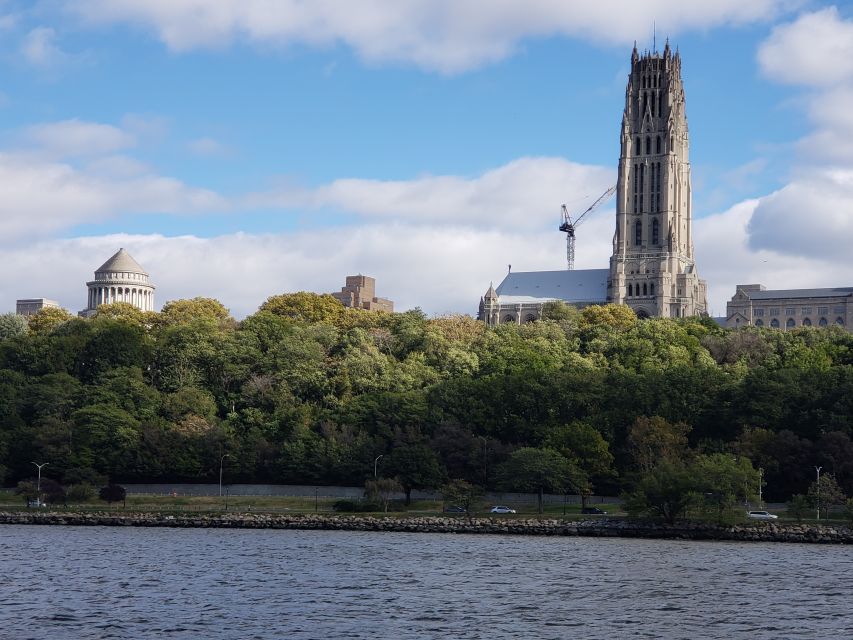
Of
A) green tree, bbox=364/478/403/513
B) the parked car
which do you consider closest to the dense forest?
the parked car

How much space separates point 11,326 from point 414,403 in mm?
73345

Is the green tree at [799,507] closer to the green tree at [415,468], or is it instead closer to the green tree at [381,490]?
the green tree at [415,468]

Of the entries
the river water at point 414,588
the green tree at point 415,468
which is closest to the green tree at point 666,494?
the river water at point 414,588

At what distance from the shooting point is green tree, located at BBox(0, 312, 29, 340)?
169875mm

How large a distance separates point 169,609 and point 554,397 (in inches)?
2627

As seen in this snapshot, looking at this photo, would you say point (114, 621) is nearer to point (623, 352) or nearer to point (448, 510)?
point (448, 510)

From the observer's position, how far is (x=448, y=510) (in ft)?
339

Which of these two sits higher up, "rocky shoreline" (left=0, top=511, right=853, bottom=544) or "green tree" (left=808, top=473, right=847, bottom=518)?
"green tree" (left=808, top=473, right=847, bottom=518)

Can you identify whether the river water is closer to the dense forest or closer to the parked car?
the parked car

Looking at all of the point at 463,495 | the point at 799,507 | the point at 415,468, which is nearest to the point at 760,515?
the point at 799,507

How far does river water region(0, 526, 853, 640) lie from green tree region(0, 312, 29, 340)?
8933cm

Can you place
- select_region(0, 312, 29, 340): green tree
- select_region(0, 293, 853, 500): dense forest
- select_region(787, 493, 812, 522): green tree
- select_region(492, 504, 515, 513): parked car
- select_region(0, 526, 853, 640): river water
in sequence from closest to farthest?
select_region(0, 526, 853, 640): river water → select_region(787, 493, 812, 522): green tree → select_region(492, 504, 515, 513): parked car → select_region(0, 293, 853, 500): dense forest → select_region(0, 312, 29, 340): green tree

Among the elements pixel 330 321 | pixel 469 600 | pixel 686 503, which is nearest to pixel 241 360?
pixel 330 321

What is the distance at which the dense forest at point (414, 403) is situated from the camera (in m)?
107
